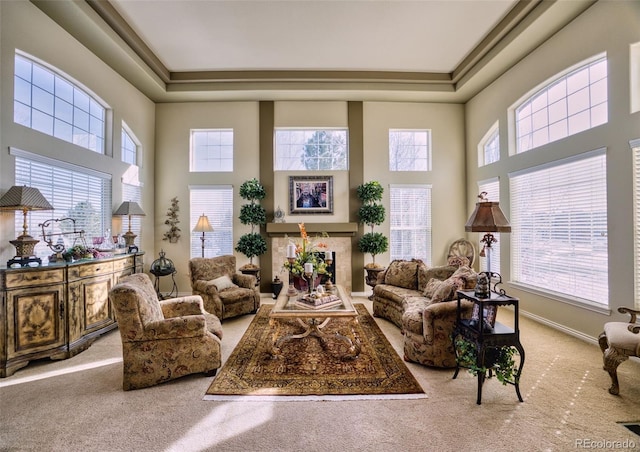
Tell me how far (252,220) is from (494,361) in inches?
173

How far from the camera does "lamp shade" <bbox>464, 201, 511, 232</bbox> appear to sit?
2.37m

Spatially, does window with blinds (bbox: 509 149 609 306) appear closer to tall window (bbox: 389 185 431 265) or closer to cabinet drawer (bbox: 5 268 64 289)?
tall window (bbox: 389 185 431 265)

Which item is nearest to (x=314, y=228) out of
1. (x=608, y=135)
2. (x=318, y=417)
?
(x=318, y=417)

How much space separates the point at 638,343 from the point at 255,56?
5.99 metres

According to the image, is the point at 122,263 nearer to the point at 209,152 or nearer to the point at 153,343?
the point at 153,343

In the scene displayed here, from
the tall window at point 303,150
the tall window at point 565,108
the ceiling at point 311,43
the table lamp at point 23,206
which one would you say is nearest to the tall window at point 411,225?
the tall window at point 303,150

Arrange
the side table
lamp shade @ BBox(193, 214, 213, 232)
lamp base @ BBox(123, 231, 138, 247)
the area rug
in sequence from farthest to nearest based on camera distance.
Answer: lamp shade @ BBox(193, 214, 213, 232) < lamp base @ BBox(123, 231, 138, 247) < the area rug < the side table

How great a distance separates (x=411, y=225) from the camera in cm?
582

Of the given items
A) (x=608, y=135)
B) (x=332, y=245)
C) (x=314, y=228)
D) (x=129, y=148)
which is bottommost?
(x=332, y=245)

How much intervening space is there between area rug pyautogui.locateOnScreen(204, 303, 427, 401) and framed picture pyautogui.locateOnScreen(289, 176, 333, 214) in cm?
289

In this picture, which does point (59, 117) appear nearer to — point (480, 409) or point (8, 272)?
point (8, 272)

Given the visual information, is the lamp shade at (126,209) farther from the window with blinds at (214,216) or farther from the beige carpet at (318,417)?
the beige carpet at (318,417)

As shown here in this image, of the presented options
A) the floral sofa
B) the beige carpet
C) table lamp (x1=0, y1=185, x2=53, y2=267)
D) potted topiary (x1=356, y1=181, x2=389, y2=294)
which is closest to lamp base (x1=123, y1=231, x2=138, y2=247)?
table lamp (x1=0, y1=185, x2=53, y2=267)

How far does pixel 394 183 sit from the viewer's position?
5.77 metres
